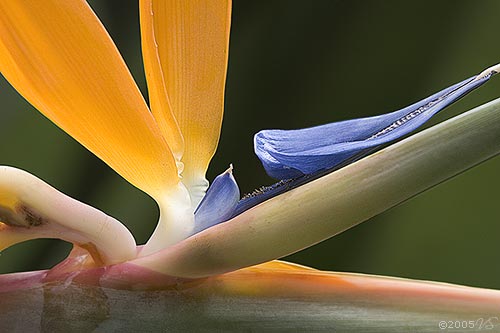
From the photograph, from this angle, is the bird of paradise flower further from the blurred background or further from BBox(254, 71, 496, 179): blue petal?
the blurred background

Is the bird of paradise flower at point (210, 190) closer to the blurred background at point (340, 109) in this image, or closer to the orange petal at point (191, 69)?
the orange petal at point (191, 69)

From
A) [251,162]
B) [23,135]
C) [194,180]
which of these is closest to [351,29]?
[251,162]

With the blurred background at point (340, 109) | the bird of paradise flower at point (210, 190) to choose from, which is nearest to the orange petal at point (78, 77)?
the bird of paradise flower at point (210, 190)

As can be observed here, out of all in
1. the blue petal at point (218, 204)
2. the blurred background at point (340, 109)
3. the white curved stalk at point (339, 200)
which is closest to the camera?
the white curved stalk at point (339, 200)

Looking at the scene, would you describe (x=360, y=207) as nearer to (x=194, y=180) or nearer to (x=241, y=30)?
(x=194, y=180)

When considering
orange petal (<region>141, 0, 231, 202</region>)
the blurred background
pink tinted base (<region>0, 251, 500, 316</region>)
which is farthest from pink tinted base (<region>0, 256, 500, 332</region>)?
the blurred background
